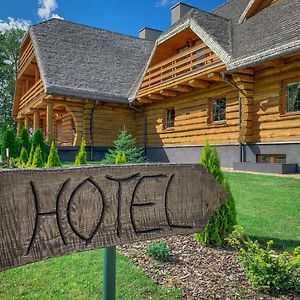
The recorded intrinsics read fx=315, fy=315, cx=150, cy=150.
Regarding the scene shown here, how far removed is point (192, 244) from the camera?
404cm

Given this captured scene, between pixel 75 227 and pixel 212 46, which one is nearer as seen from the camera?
pixel 75 227

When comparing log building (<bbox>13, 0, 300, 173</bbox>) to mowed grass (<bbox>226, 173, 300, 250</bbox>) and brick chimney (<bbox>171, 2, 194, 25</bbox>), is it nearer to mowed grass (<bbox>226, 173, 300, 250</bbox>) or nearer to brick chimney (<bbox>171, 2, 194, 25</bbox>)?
brick chimney (<bbox>171, 2, 194, 25</bbox>)

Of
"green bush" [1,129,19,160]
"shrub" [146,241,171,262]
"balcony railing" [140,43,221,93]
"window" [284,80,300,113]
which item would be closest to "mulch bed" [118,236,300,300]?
"shrub" [146,241,171,262]

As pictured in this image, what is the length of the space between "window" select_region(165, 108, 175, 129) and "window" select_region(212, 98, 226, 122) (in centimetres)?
302

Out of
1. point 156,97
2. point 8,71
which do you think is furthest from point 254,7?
point 8,71

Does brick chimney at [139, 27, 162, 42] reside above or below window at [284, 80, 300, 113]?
above

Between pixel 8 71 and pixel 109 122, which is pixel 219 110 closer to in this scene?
pixel 109 122

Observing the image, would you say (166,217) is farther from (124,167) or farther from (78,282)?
(78,282)

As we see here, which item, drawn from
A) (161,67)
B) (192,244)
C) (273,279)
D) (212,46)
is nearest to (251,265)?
(273,279)

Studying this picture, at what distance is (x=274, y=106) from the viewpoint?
33.6ft

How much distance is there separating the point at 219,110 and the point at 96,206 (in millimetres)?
11545

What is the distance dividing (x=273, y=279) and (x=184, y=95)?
1198 centimetres

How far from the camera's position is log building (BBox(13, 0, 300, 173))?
9.98m

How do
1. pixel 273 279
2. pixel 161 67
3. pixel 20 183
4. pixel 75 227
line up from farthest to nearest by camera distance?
pixel 161 67
pixel 273 279
pixel 75 227
pixel 20 183
